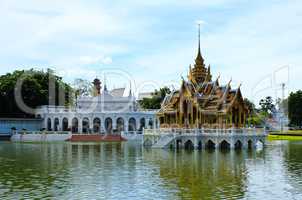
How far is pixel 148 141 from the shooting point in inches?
1813

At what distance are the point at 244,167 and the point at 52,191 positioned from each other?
11.8 meters

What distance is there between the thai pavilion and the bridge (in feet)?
3.73

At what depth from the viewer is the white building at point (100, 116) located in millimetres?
67125

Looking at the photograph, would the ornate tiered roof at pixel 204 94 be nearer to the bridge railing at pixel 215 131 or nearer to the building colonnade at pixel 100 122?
the bridge railing at pixel 215 131

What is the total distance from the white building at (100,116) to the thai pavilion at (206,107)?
2023cm

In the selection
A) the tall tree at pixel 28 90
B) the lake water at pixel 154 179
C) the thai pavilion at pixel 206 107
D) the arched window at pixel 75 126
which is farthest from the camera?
the arched window at pixel 75 126

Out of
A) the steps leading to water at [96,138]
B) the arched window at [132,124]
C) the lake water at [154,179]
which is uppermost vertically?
the arched window at [132,124]

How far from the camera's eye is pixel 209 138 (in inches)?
1635

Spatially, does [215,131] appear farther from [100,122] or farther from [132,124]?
[100,122]

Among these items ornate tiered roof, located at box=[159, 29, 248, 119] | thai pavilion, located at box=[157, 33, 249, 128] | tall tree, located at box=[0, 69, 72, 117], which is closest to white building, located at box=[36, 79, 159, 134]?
tall tree, located at box=[0, 69, 72, 117]

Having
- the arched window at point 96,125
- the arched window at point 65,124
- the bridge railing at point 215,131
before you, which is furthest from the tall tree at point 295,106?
the bridge railing at point 215,131

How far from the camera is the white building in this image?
6712cm

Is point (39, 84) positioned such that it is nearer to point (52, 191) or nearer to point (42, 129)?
point (42, 129)

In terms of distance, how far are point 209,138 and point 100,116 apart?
92.9 feet
